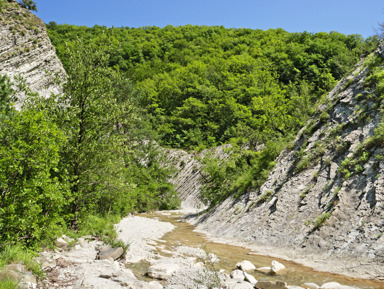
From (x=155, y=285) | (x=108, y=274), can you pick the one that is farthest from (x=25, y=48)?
(x=155, y=285)

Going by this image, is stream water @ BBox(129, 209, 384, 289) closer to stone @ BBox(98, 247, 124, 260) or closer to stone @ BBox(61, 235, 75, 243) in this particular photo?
stone @ BBox(98, 247, 124, 260)

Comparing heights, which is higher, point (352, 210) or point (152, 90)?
point (152, 90)

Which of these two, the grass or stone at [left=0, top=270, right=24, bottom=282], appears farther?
the grass

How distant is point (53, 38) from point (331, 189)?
69.3 meters

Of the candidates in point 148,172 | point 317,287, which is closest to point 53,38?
point 148,172

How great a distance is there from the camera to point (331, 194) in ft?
39.5

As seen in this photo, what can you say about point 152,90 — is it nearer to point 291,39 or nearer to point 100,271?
point 291,39

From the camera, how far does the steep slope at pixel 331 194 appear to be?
958cm

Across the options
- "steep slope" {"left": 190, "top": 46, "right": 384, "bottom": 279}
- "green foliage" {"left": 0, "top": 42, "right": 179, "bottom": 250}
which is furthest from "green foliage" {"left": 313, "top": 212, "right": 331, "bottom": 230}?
"green foliage" {"left": 0, "top": 42, "right": 179, "bottom": 250}

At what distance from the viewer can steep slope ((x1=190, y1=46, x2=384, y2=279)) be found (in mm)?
9578

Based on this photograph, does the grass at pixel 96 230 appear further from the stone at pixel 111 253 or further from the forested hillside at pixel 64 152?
the stone at pixel 111 253

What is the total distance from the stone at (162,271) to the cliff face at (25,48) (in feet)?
87.6

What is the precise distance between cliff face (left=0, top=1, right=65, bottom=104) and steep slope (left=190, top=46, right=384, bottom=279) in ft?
79.7

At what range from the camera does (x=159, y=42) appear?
290 ft
